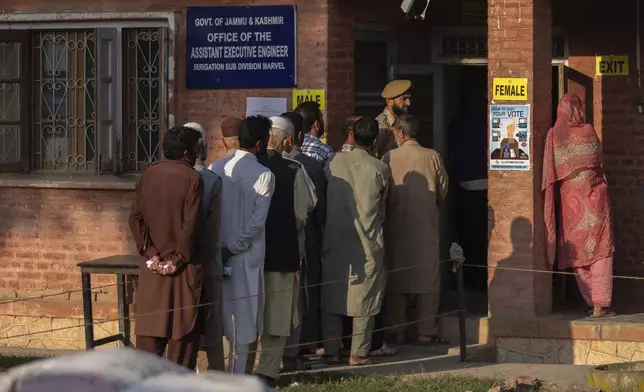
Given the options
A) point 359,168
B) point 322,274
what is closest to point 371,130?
point 359,168

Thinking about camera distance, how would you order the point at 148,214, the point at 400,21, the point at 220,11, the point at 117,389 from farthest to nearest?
the point at 400,21, the point at 220,11, the point at 148,214, the point at 117,389

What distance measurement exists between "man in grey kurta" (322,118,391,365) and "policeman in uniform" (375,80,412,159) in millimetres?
946

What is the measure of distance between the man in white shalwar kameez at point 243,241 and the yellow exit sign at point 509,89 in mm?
2511

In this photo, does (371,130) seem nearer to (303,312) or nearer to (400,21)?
(303,312)

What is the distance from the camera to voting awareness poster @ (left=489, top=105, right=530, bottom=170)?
37.4 ft

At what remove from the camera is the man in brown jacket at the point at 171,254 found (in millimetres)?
9172

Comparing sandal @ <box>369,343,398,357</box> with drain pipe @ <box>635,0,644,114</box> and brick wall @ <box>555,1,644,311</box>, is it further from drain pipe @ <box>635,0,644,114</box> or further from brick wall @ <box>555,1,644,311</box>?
drain pipe @ <box>635,0,644,114</box>

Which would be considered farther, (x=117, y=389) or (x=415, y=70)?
(x=415, y=70)

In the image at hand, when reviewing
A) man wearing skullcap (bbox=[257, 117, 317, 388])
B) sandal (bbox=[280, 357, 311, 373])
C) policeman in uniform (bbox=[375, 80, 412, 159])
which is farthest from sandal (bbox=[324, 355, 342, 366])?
policeman in uniform (bbox=[375, 80, 412, 159])

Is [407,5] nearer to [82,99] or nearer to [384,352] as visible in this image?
[384,352]

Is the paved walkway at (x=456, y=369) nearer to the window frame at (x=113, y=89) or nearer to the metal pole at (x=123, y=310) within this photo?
the metal pole at (x=123, y=310)

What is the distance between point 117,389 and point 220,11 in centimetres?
779

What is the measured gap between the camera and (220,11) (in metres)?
12.3

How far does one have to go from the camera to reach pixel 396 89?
12.0 m
